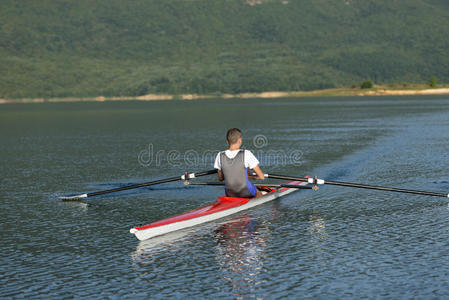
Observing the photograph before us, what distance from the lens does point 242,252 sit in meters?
14.6

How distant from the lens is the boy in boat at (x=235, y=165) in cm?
1723

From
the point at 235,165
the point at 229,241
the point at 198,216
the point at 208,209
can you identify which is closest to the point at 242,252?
the point at 229,241

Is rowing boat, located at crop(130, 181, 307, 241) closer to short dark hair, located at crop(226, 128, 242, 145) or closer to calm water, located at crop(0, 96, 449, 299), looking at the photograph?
calm water, located at crop(0, 96, 449, 299)

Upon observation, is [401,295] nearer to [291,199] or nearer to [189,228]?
[189,228]

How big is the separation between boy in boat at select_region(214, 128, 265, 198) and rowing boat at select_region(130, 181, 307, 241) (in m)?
0.35

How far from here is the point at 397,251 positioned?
14438 mm

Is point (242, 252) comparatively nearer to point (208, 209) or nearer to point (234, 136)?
point (208, 209)

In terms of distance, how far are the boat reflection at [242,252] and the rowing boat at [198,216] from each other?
1.28ft

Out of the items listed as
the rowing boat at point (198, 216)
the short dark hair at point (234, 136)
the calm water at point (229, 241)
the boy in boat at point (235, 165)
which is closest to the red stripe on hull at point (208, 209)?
the rowing boat at point (198, 216)

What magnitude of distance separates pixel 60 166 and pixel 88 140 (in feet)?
61.0

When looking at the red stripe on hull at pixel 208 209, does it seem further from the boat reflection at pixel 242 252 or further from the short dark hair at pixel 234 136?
the short dark hair at pixel 234 136

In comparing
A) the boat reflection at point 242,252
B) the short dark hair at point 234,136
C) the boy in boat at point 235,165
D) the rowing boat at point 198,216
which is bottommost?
the boat reflection at point 242,252

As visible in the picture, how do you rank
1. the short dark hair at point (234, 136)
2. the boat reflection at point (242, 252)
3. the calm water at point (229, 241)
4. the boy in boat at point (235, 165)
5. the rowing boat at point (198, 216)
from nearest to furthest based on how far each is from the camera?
the calm water at point (229, 241), the boat reflection at point (242, 252), the rowing boat at point (198, 216), the short dark hair at point (234, 136), the boy in boat at point (235, 165)

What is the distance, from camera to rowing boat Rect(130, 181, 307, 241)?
51.8 ft
